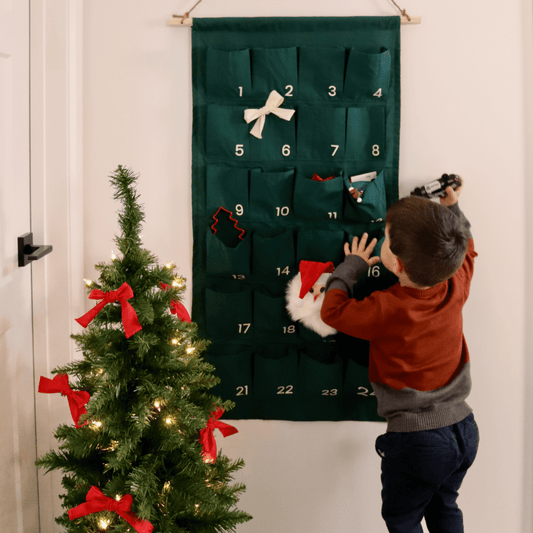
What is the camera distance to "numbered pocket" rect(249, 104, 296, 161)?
1.39m

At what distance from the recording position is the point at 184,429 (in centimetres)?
108

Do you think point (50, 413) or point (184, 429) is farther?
point (50, 413)

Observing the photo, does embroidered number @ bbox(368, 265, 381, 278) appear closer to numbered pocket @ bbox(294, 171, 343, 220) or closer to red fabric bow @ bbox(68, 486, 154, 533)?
numbered pocket @ bbox(294, 171, 343, 220)

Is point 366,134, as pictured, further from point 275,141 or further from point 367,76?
point 275,141

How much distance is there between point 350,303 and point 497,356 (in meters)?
0.64

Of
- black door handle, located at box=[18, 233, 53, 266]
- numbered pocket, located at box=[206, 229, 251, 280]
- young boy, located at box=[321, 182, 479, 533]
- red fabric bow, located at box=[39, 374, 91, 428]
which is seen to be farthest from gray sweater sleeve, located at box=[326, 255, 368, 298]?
black door handle, located at box=[18, 233, 53, 266]

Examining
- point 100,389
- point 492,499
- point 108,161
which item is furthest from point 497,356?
point 108,161

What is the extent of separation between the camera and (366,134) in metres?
1.39

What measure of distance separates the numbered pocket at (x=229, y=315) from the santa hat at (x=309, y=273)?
0.63 ft

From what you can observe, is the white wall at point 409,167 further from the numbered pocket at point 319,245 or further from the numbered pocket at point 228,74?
the numbered pocket at point 319,245

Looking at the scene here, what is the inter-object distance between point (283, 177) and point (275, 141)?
0.37ft

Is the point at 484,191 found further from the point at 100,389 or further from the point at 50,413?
the point at 50,413

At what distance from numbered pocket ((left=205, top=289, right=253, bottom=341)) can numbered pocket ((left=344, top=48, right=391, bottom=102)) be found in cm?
69

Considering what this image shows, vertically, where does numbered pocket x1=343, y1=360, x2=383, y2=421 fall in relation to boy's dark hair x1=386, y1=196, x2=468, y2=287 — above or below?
below
